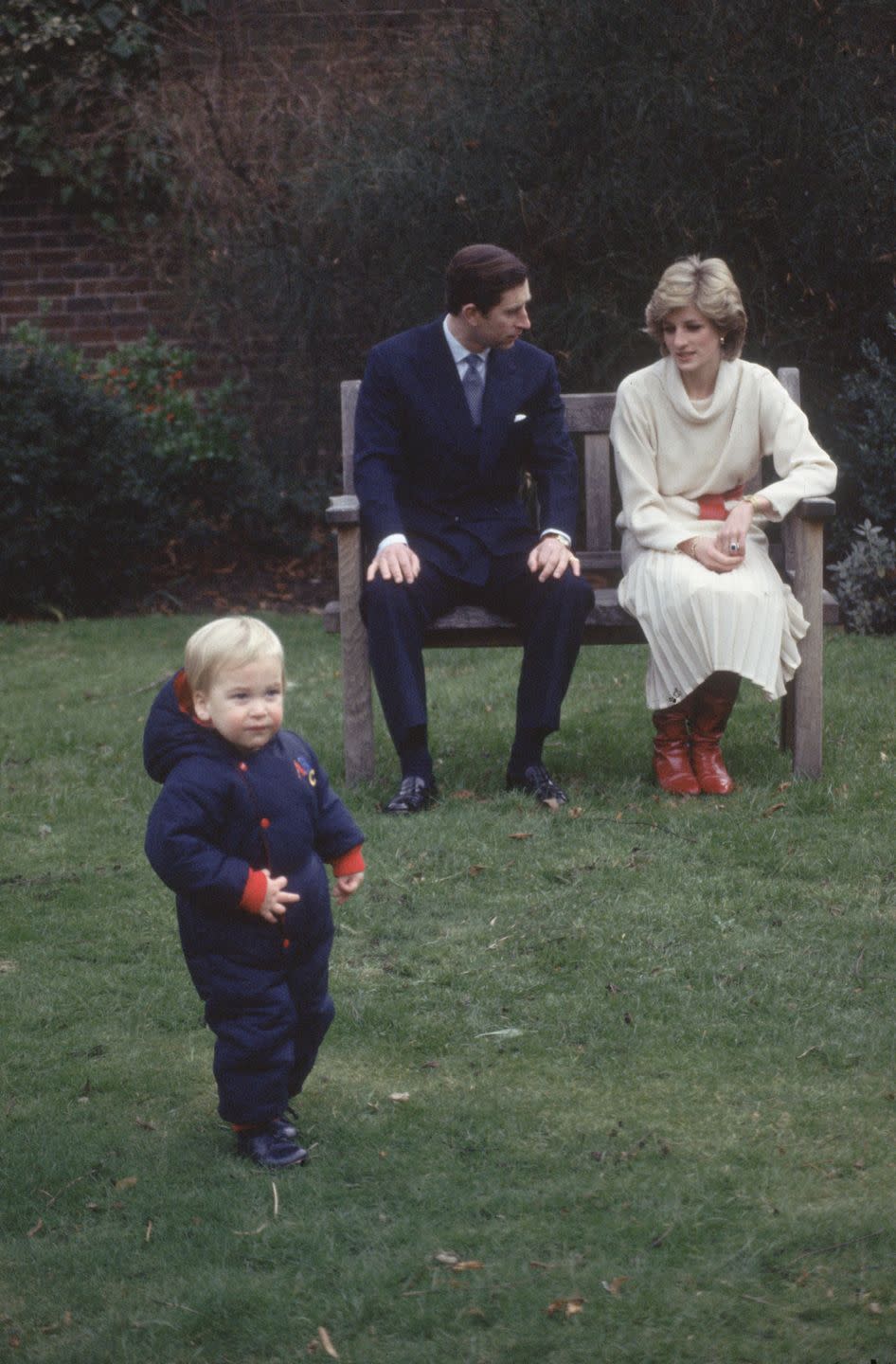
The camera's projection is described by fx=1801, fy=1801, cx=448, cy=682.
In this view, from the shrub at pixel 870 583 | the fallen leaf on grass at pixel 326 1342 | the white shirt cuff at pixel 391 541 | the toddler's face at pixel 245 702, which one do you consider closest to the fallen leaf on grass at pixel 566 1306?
the fallen leaf on grass at pixel 326 1342

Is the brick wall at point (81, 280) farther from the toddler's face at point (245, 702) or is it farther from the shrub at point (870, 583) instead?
the toddler's face at point (245, 702)

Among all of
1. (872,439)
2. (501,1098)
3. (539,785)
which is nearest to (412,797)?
(539,785)

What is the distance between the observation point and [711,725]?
18.5 feet

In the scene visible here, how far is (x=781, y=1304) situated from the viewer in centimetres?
264

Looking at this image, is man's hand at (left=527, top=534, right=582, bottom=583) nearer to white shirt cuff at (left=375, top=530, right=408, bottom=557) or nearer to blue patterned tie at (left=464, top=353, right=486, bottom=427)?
white shirt cuff at (left=375, top=530, right=408, bottom=557)

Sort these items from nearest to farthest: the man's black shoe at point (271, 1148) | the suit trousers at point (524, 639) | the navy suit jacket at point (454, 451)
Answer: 1. the man's black shoe at point (271, 1148)
2. the suit trousers at point (524, 639)
3. the navy suit jacket at point (454, 451)

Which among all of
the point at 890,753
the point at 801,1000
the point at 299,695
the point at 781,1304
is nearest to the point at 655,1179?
the point at 781,1304

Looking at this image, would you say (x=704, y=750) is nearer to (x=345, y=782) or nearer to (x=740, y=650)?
(x=740, y=650)

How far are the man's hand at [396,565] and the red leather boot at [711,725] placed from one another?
3.21 ft

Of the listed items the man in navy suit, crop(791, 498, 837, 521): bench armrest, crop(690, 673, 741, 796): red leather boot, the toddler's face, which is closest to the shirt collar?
the man in navy suit

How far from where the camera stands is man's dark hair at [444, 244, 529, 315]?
557cm

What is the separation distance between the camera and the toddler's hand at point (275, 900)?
302 cm

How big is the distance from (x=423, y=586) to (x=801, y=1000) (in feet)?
7.29

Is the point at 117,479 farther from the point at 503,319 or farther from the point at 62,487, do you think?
the point at 503,319
